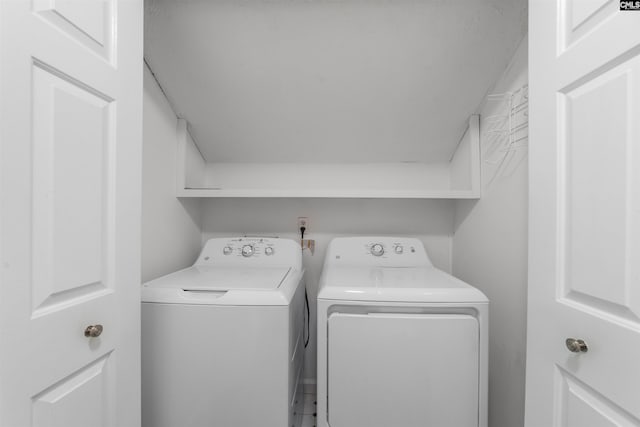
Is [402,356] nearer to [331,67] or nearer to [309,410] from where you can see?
[309,410]

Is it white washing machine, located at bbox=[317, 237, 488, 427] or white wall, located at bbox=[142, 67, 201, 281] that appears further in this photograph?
white wall, located at bbox=[142, 67, 201, 281]

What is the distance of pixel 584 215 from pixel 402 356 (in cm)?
76

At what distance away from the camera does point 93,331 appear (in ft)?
2.33

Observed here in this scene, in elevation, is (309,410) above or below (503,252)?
below

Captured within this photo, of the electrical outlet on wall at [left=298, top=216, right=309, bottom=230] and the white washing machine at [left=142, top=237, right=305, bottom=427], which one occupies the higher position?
the electrical outlet on wall at [left=298, top=216, right=309, bottom=230]

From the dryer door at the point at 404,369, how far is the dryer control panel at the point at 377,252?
60 centimetres

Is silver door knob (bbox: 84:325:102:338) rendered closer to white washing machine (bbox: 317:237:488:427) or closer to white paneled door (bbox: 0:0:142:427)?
white paneled door (bbox: 0:0:142:427)

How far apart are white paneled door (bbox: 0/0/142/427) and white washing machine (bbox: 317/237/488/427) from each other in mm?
695

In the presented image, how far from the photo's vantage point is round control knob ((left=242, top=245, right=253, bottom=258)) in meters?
1.66

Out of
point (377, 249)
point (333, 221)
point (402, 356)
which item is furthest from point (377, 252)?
point (402, 356)

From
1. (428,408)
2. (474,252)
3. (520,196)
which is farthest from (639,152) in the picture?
(474,252)

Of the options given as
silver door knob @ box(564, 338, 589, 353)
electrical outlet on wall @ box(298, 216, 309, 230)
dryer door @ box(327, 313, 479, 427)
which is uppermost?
electrical outlet on wall @ box(298, 216, 309, 230)

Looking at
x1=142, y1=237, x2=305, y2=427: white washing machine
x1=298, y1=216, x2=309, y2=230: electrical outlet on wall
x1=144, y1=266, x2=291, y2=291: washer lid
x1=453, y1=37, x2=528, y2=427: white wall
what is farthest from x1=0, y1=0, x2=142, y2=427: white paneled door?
x1=453, y1=37, x2=528, y2=427: white wall

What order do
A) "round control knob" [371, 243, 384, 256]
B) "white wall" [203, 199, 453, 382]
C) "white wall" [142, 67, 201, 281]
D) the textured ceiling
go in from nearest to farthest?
the textured ceiling, "white wall" [142, 67, 201, 281], "round control knob" [371, 243, 384, 256], "white wall" [203, 199, 453, 382]
